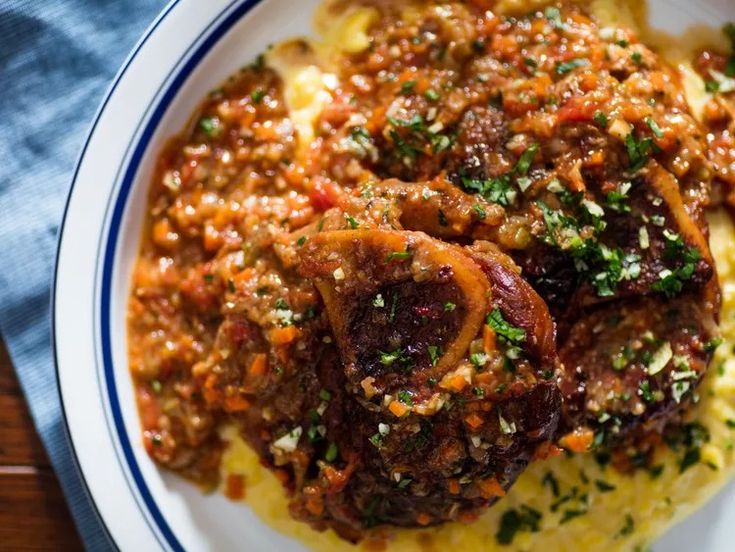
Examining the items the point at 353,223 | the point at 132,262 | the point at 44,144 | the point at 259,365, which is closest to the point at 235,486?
the point at 259,365

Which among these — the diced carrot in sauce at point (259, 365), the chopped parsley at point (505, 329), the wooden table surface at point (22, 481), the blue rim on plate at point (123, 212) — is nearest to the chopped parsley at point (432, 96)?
the blue rim on plate at point (123, 212)

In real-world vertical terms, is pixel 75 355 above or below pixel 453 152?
below

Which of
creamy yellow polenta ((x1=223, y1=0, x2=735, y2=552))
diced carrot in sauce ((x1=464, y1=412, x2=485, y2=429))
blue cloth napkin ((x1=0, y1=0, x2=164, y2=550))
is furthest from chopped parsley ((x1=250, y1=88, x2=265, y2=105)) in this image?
diced carrot in sauce ((x1=464, y1=412, x2=485, y2=429))

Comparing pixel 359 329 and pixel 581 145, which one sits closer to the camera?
pixel 359 329

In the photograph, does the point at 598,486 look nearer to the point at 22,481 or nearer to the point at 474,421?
the point at 474,421

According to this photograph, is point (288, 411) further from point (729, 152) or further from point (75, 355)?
point (729, 152)

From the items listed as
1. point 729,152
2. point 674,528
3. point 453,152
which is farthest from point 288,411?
point 729,152
